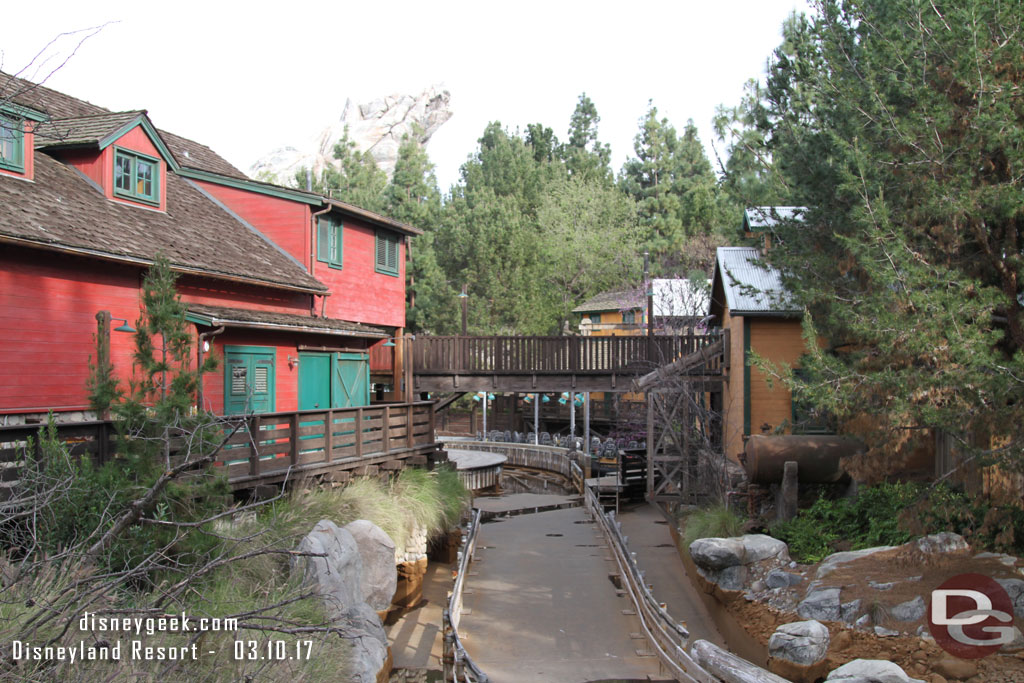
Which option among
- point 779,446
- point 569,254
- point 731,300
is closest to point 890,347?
point 779,446

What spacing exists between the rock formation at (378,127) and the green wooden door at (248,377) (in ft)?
306

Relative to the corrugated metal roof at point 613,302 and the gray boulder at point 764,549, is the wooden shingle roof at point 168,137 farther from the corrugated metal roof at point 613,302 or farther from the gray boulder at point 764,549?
the corrugated metal roof at point 613,302

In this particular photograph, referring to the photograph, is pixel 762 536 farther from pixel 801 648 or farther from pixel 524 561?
pixel 524 561

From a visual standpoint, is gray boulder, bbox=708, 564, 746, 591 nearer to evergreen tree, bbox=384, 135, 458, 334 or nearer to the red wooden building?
the red wooden building

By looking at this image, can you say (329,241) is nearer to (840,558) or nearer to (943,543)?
(840,558)

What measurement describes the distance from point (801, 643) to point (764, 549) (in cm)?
308

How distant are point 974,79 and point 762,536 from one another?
24.0ft

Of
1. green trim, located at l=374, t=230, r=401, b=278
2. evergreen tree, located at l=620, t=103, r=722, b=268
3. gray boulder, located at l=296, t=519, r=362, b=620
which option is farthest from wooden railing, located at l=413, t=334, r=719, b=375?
evergreen tree, located at l=620, t=103, r=722, b=268

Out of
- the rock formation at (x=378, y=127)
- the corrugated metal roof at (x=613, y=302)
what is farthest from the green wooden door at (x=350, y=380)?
the rock formation at (x=378, y=127)

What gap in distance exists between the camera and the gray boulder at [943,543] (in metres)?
10.0

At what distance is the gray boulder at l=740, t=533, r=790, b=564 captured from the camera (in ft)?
42.1

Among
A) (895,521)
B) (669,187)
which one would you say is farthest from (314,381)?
(669,187)

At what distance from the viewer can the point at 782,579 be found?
39.2 feet

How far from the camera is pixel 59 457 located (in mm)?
8516
